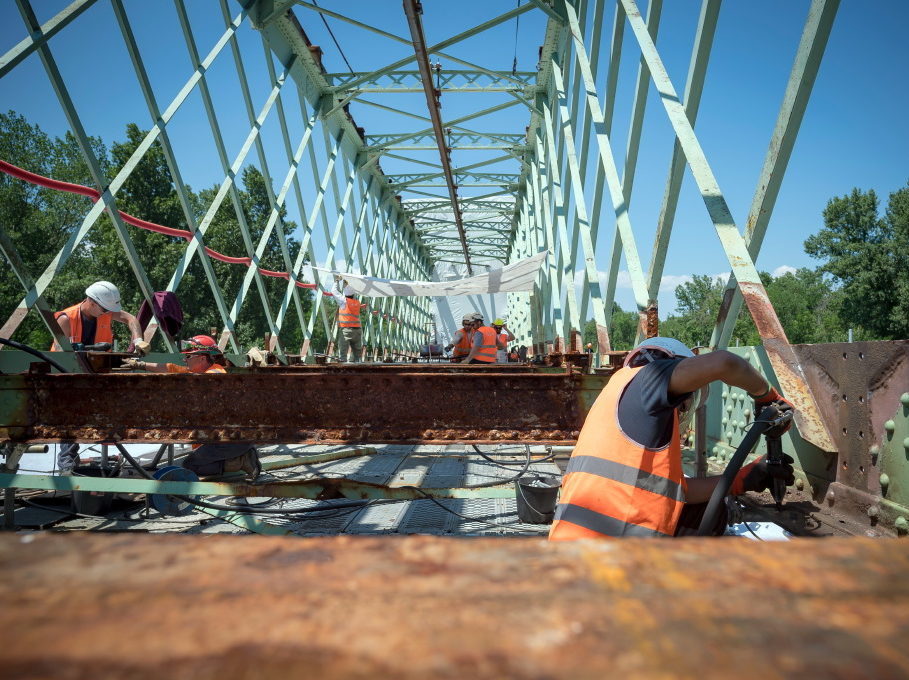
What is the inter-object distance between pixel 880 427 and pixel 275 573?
9.87 ft

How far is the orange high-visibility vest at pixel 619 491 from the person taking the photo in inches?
91.4

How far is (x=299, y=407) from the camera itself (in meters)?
3.65

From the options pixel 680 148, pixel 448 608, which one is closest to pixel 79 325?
pixel 448 608

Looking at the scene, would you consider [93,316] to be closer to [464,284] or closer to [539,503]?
[539,503]

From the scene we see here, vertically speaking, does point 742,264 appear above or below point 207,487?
above

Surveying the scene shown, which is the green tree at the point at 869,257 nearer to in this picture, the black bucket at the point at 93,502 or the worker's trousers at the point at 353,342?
the worker's trousers at the point at 353,342

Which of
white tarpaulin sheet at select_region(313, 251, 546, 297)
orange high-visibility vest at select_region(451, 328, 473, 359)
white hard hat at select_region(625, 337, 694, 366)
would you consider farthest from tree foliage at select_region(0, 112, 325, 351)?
white hard hat at select_region(625, 337, 694, 366)

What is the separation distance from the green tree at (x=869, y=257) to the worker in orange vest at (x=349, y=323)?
1318 inches

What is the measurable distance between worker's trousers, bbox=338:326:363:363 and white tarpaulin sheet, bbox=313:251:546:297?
121cm

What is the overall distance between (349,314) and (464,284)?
3.46m

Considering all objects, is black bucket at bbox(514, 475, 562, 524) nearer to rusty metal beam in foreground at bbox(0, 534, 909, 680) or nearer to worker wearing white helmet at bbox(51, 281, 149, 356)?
rusty metal beam in foreground at bbox(0, 534, 909, 680)

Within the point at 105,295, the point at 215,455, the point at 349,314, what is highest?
the point at 349,314

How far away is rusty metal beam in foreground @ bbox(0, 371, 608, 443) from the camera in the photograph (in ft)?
11.7

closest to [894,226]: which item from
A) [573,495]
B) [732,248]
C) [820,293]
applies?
[820,293]
